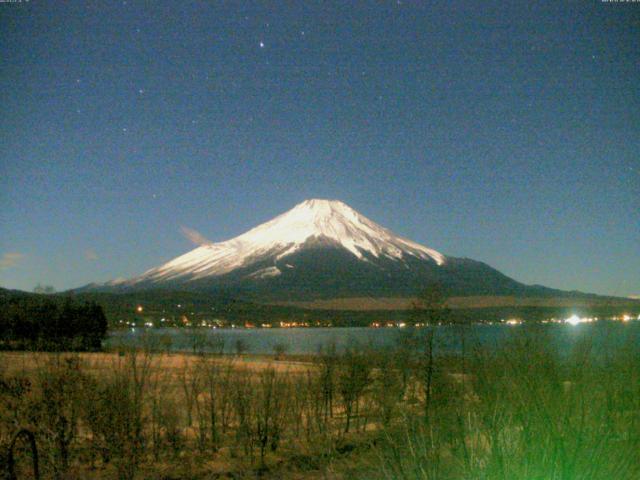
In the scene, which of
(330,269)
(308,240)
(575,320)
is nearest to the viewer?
(575,320)

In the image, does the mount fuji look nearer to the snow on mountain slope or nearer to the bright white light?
the snow on mountain slope

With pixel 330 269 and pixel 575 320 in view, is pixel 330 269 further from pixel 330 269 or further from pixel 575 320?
pixel 575 320

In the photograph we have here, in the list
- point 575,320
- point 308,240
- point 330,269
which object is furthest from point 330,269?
point 575,320

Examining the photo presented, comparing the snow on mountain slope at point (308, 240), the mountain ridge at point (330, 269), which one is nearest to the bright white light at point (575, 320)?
the mountain ridge at point (330, 269)

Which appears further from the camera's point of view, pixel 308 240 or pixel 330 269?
pixel 308 240

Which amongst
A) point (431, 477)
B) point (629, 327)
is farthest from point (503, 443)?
Result: point (629, 327)

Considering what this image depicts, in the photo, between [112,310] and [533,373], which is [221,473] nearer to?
[533,373]

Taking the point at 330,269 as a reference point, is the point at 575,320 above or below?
below

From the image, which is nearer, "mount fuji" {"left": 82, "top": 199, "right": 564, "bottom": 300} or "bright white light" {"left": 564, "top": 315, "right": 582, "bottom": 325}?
"bright white light" {"left": 564, "top": 315, "right": 582, "bottom": 325}

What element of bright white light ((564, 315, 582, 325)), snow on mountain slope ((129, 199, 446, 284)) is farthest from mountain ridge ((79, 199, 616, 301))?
bright white light ((564, 315, 582, 325))
